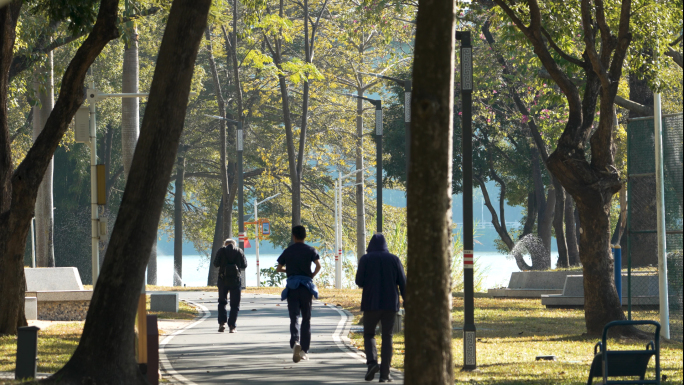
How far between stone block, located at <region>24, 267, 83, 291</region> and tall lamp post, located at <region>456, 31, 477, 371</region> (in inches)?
504

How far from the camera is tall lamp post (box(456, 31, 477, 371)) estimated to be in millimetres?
11891

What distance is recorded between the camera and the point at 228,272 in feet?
54.9

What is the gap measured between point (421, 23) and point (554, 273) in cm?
2149

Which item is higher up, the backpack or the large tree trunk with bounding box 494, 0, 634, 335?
the large tree trunk with bounding box 494, 0, 634, 335

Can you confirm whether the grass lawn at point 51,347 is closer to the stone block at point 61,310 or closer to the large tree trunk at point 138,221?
the stone block at point 61,310

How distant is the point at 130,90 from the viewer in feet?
71.1

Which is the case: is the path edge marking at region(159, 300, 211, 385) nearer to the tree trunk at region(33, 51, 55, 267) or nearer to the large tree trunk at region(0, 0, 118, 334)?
the large tree trunk at region(0, 0, 118, 334)

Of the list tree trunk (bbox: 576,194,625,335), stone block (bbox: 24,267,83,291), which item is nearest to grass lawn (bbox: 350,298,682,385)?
tree trunk (bbox: 576,194,625,335)

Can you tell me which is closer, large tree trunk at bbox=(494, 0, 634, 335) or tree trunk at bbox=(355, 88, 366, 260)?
large tree trunk at bbox=(494, 0, 634, 335)

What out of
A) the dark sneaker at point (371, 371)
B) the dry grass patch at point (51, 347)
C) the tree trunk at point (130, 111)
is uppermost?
the tree trunk at point (130, 111)

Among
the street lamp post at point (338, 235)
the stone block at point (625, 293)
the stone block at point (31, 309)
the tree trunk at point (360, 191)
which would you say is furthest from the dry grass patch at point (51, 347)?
the street lamp post at point (338, 235)

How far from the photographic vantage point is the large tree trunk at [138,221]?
9586 mm

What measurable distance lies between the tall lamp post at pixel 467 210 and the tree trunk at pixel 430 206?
4.93 metres

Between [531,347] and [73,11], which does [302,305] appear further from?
[73,11]
